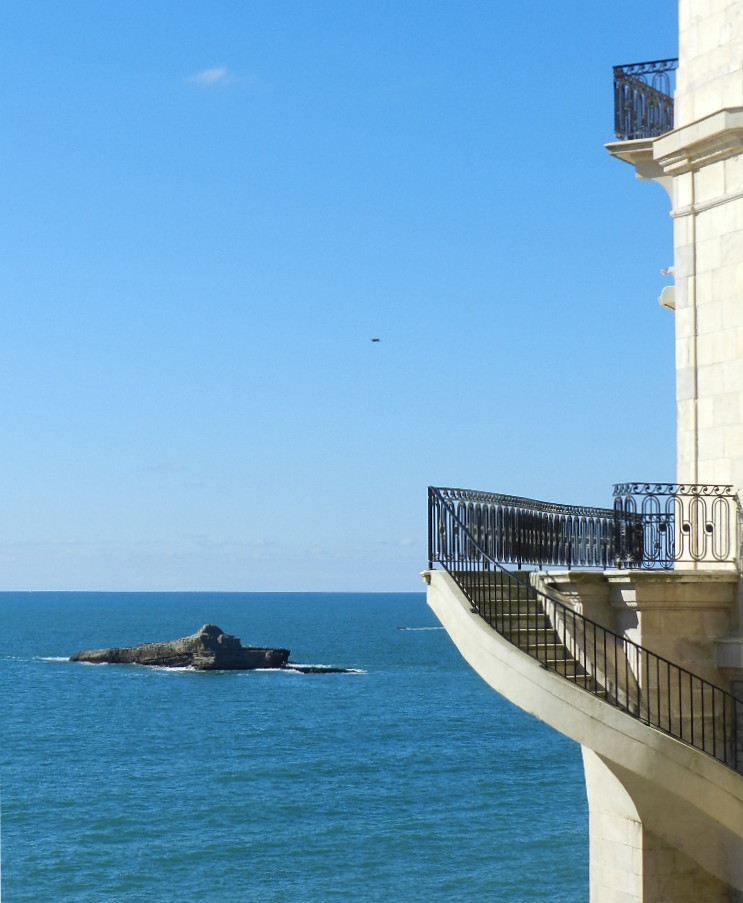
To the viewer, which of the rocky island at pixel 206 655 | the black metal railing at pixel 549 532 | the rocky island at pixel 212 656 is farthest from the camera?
the rocky island at pixel 206 655

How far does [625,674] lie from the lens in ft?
51.8

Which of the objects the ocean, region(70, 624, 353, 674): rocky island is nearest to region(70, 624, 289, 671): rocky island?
region(70, 624, 353, 674): rocky island

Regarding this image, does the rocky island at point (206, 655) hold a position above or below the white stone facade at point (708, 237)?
below

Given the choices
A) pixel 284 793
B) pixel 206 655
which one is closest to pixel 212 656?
pixel 206 655

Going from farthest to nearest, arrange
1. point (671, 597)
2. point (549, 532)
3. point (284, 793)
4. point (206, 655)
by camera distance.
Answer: point (206, 655), point (284, 793), point (549, 532), point (671, 597)

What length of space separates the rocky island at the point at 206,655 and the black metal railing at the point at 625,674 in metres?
86.1

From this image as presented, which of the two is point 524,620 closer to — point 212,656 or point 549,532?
point 549,532

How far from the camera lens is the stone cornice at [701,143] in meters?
16.0

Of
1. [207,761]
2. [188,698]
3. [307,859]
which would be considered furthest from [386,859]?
[188,698]

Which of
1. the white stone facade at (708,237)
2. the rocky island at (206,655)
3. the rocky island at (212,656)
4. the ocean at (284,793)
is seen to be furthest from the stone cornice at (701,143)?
the rocky island at (206,655)

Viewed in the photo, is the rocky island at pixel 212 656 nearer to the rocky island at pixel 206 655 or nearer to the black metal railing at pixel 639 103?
the rocky island at pixel 206 655

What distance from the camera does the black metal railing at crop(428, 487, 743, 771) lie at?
1566 cm

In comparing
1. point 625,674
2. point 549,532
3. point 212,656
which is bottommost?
point 212,656

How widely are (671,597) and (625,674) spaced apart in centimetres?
98
